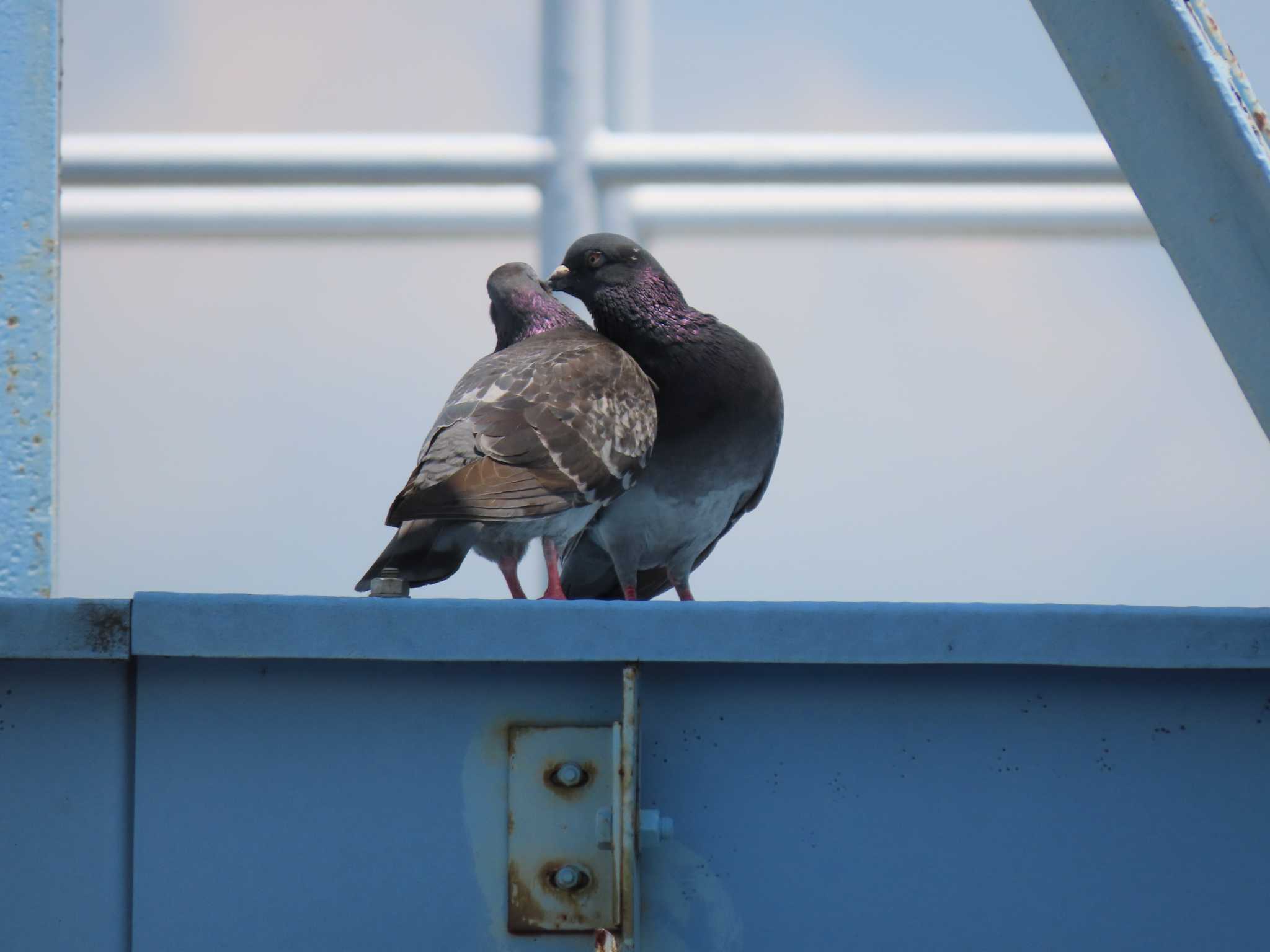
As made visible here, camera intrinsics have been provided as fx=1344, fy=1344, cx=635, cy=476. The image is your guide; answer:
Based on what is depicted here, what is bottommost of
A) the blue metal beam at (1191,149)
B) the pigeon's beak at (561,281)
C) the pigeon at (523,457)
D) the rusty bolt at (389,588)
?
the rusty bolt at (389,588)

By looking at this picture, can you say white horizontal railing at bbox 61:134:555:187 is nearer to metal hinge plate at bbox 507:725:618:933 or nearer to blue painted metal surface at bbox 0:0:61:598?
blue painted metal surface at bbox 0:0:61:598

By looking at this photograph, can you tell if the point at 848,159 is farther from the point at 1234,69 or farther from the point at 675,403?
the point at 1234,69

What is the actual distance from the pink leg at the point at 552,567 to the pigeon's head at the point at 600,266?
0.54 meters

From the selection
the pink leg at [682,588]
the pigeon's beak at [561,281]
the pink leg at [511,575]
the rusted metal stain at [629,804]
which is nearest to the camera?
the rusted metal stain at [629,804]

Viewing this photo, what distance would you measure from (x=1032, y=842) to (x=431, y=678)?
1.87ft

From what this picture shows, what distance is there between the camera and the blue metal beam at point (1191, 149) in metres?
1.36

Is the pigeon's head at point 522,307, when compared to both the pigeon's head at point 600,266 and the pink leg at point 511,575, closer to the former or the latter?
the pigeon's head at point 600,266

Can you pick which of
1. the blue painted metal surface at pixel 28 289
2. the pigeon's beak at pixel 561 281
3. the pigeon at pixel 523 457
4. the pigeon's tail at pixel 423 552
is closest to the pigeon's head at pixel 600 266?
the pigeon's beak at pixel 561 281

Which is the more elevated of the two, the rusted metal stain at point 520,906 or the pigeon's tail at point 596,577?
the pigeon's tail at point 596,577

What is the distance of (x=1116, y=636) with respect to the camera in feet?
3.94

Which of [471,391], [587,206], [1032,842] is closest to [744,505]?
[471,391]

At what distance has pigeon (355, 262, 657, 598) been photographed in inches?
75.7

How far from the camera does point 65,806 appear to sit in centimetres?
122

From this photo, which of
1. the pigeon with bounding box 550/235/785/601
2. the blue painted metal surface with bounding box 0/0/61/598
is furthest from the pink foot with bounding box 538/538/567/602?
the blue painted metal surface with bounding box 0/0/61/598
